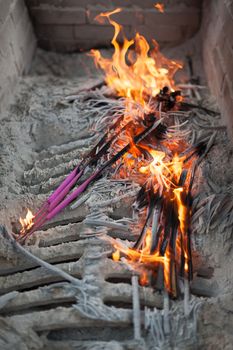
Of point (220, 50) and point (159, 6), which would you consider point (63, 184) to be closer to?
point (220, 50)

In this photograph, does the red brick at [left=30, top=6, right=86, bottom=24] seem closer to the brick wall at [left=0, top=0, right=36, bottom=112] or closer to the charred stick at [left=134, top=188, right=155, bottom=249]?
the brick wall at [left=0, top=0, right=36, bottom=112]

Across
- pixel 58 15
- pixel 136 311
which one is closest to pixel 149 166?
pixel 136 311

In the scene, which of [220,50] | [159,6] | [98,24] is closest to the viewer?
[220,50]

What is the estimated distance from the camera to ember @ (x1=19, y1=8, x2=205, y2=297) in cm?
190

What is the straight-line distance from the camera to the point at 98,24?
11.2 ft

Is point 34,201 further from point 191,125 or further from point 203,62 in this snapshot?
point 203,62

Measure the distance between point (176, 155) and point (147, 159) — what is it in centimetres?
17

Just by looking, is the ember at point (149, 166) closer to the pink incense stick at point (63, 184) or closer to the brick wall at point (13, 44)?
the pink incense stick at point (63, 184)

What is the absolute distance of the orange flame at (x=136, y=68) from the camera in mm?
2898

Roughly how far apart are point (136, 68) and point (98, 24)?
2.11ft

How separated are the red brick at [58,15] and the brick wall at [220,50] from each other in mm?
A: 982

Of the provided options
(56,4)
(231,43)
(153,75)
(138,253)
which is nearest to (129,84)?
(153,75)

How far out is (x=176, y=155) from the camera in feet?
7.97

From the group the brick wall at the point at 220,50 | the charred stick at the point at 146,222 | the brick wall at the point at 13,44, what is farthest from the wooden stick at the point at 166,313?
the brick wall at the point at 13,44
